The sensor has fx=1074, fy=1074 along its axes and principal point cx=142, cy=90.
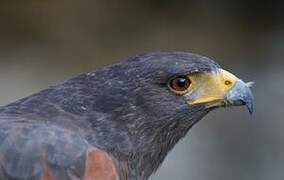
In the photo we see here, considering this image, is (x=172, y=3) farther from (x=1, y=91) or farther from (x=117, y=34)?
(x=1, y=91)

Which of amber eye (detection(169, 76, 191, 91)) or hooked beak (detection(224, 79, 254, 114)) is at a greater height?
amber eye (detection(169, 76, 191, 91))

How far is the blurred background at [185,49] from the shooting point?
6.97m

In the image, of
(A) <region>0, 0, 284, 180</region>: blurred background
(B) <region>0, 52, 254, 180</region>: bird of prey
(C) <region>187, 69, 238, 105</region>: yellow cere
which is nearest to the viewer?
(B) <region>0, 52, 254, 180</region>: bird of prey

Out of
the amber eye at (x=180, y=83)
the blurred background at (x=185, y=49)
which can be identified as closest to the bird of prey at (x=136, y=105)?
the amber eye at (x=180, y=83)

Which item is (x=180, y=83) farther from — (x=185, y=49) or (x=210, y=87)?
(x=185, y=49)

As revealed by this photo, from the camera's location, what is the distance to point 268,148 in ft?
24.9

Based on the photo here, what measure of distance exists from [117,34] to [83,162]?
Result: 3.38 meters

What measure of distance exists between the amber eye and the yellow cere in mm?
25

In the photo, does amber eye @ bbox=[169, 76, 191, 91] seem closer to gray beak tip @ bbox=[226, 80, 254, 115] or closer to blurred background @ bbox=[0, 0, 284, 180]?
gray beak tip @ bbox=[226, 80, 254, 115]

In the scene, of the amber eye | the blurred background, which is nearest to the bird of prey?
the amber eye

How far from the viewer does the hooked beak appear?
419 cm

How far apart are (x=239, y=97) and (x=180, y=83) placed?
25 cm

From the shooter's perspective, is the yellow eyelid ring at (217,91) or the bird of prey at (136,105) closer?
the bird of prey at (136,105)

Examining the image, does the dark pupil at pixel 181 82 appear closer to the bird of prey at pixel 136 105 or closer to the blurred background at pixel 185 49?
the bird of prey at pixel 136 105
